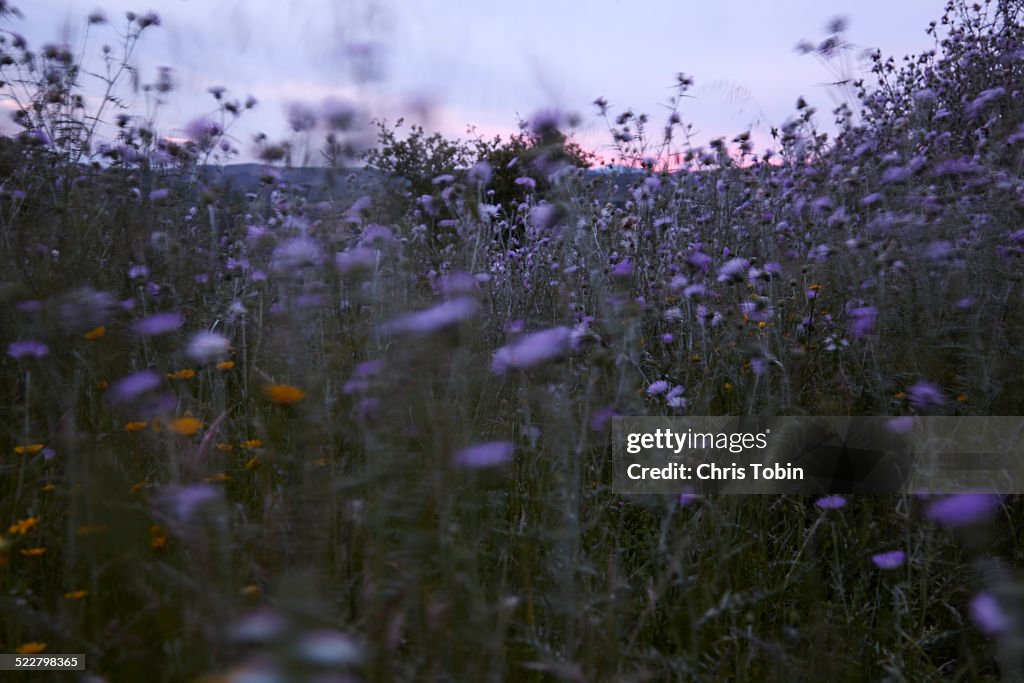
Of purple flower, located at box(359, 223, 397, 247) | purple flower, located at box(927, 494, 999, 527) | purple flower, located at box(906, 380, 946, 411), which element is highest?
purple flower, located at box(359, 223, 397, 247)

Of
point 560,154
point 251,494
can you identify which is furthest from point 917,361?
point 251,494

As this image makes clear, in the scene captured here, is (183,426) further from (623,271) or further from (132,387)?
(623,271)

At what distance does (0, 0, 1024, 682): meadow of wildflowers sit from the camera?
3.77 ft

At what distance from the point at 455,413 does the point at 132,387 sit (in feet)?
2.64

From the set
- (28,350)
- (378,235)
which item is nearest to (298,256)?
(378,235)

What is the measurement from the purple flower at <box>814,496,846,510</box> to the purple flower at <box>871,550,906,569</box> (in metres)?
0.14

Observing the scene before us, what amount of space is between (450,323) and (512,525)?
2.54 feet

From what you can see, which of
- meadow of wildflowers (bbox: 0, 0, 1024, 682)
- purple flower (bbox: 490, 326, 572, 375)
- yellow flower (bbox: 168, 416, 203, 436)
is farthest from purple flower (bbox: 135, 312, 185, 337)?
purple flower (bbox: 490, 326, 572, 375)

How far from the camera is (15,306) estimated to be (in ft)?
6.35

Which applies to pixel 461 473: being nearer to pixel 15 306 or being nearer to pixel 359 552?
pixel 359 552

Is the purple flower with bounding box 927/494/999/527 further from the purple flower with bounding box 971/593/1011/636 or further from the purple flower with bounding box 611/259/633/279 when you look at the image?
the purple flower with bounding box 611/259/633/279

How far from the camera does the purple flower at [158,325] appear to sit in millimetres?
1819

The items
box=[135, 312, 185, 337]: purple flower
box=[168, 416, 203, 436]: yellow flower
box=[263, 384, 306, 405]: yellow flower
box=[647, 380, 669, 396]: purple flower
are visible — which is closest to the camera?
box=[263, 384, 306, 405]: yellow flower

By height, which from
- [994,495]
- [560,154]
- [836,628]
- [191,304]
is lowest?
[836,628]
